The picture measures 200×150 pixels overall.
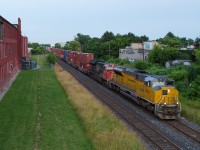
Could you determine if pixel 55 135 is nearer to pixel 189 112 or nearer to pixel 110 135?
pixel 110 135

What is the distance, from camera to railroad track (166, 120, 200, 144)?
20.2 m

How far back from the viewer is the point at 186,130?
22.1 meters

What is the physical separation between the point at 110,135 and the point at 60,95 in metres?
15.6

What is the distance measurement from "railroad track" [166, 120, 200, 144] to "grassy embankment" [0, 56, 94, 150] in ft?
20.6

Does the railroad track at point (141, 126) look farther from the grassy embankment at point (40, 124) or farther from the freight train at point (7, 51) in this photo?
the freight train at point (7, 51)

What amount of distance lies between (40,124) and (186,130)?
936 centimetres

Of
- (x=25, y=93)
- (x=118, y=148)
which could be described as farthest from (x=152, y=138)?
(x=25, y=93)

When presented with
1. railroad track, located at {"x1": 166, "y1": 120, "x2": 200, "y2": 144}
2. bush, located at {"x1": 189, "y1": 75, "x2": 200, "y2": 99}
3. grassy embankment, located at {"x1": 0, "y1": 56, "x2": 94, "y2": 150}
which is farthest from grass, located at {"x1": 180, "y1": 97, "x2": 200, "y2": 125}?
grassy embankment, located at {"x1": 0, "y1": 56, "x2": 94, "y2": 150}

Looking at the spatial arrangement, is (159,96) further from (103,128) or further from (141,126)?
(103,128)

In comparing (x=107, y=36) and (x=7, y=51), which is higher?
(x=107, y=36)

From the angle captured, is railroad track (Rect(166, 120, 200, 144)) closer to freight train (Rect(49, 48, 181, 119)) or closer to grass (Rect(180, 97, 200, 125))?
freight train (Rect(49, 48, 181, 119))

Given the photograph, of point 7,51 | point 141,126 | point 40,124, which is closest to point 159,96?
point 141,126

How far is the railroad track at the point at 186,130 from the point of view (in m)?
20.2

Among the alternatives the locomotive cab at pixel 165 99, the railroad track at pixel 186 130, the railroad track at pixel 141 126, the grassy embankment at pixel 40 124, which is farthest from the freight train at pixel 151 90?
the grassy embankment at pixel 40 124
